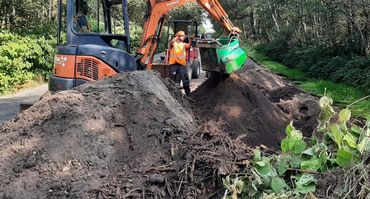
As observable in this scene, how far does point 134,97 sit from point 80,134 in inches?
45.1

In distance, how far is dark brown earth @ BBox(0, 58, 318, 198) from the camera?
4.48 m

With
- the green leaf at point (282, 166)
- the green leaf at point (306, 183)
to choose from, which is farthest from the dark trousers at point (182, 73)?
the green leaf at point (306, 183)

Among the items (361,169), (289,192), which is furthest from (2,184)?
(361,169)

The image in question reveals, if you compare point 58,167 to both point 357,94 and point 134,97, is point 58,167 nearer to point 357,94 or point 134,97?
point 134,97

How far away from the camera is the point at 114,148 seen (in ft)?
17.3

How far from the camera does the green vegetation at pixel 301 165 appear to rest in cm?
369

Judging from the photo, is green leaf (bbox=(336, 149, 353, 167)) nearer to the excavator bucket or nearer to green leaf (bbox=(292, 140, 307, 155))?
green leaf (bbox=(292, 140, 307, 155))

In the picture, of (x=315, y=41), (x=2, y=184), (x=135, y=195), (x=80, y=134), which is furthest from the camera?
(x=315, y=41)

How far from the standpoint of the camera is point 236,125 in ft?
29.1

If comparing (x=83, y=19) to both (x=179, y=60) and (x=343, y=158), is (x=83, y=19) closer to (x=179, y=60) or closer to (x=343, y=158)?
(x=179, y=60)

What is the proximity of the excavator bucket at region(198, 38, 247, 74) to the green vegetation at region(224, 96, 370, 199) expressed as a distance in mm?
5045

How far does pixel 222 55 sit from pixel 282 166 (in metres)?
5.39

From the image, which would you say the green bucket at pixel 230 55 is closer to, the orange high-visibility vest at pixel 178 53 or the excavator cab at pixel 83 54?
the excavator cab at pixel 83 54

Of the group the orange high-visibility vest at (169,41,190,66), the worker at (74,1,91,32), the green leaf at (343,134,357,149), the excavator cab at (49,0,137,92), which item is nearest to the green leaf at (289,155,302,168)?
the green leaf at (343,134,357,149)
